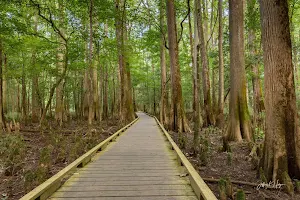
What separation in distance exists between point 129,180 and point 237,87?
5873 mm

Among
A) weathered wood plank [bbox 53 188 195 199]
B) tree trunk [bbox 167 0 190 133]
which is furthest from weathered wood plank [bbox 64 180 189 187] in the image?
tree trunk [bbox 167 0 190 133]

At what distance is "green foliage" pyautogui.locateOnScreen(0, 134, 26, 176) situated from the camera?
18.7 feet

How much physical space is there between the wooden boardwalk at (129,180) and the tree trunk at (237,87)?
3365 millimetres

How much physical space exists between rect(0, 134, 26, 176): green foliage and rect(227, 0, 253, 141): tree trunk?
6135 mm

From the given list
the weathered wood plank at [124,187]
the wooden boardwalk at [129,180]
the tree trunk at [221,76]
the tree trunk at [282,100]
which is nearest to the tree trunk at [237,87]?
the tree trunk at [221,76]

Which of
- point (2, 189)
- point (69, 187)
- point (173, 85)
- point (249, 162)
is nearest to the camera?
point (69, 187)

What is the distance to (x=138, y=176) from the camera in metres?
4.07

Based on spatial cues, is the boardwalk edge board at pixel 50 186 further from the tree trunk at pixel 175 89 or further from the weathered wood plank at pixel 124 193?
the tree trunk at pixel 175 89

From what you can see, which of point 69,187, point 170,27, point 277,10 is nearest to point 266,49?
point 277,10

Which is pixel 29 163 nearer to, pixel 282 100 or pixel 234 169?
pixel 234 169

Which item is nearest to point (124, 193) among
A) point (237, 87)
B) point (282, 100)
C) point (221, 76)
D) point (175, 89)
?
point (282, 100)

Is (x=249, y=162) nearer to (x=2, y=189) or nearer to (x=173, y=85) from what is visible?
(x=2, y=189)

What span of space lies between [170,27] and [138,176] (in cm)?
964
